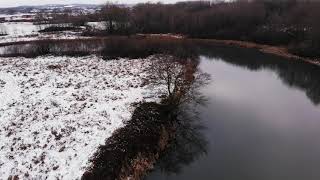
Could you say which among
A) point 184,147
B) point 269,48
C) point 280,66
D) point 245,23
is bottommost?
point 184,147

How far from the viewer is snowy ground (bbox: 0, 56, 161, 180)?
51.1 ft

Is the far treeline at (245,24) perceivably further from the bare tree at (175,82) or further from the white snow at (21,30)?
the bare tree at (175,82)

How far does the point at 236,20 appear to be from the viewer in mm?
62000

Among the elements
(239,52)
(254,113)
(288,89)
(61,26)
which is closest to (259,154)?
(254,113)

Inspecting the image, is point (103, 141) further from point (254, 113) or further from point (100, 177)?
point (254, 113)

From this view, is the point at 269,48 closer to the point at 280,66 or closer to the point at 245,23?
the point at 280,66

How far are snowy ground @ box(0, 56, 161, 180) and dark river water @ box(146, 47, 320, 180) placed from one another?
436 cm

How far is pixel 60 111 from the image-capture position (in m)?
21.3

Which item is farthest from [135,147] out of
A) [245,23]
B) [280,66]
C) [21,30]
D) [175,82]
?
[21,30]

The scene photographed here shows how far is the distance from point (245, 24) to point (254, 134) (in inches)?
1701

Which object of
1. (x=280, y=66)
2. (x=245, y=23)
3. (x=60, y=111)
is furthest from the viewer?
(x=245, y=23)

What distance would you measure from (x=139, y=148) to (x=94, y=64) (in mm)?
19763

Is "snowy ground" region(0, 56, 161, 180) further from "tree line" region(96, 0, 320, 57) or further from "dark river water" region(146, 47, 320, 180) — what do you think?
"tree line" region(96, 0, 320, 57)

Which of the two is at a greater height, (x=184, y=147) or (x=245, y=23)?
(x=245, y=23)
